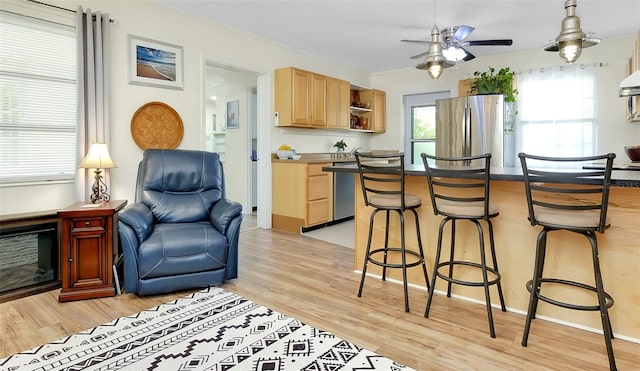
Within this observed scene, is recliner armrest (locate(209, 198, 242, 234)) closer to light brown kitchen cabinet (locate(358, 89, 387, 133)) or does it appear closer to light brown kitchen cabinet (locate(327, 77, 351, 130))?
light brown kitchen cabinet (locate(327, 77, 351, 130))

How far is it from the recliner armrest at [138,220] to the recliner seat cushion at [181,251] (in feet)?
0.17

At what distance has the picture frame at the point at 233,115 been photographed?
19.6 ft

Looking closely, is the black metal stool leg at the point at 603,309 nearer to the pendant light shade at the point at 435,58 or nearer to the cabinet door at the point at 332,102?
the pendant light shade at the point at 435,58

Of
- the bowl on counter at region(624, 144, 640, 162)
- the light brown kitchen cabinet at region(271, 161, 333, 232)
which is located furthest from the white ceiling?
the light brown kitchen cabinet at region(271, 161, 333, 232)

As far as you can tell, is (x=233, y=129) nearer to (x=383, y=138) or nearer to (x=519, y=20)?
(x=383, y=138)

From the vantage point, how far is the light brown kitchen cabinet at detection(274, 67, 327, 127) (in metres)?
4.86

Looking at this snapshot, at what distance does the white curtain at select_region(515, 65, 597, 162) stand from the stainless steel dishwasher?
260 centimetres

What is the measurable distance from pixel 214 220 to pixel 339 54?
3.67m

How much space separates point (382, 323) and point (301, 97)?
3531 millimetres

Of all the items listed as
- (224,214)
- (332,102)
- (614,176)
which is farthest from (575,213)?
(332,102)

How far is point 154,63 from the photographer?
3.63 metres

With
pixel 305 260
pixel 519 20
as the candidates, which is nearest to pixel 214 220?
pixel 305 260

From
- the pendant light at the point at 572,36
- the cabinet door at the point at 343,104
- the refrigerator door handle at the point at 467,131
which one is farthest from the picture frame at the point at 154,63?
the refrigerator door handle at the point at 467,131

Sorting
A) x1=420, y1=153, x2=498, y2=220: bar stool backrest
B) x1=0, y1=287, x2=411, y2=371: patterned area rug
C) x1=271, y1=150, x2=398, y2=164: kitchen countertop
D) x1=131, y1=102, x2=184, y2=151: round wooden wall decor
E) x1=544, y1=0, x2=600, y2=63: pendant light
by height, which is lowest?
x1=0, y1=287, x2=411, y2=371: patterned area rug
